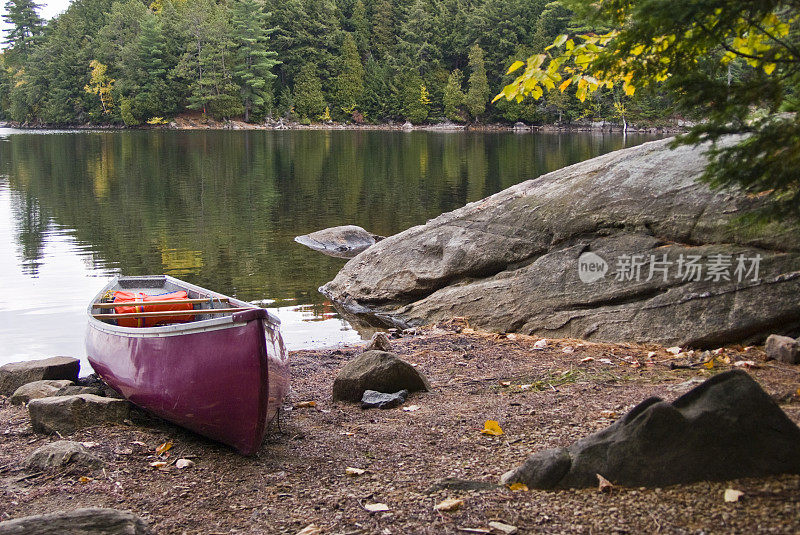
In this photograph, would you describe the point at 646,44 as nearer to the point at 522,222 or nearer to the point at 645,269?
the point at 645,269

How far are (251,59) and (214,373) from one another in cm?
9948

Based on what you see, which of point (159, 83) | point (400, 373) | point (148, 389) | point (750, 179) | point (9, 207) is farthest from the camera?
point (159, 83)

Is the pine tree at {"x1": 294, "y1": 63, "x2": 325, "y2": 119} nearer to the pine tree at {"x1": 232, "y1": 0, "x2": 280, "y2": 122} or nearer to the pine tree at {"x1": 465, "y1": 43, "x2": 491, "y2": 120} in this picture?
the pine tree at {"x1": 232, "y1": 0, "x2": 280, "y2": 122}

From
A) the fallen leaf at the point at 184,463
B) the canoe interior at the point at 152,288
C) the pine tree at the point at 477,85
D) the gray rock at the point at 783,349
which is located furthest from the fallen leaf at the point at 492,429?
the pine tree at the point at 477,85

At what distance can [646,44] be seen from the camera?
4734 millimetres

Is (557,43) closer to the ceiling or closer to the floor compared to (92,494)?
closer to the ceiling

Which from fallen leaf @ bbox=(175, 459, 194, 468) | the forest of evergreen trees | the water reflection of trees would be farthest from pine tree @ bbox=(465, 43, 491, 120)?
fallen leaf @ bbox=(175, 459, 194, 468)

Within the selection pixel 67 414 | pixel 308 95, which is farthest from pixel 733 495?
pixel 308 95

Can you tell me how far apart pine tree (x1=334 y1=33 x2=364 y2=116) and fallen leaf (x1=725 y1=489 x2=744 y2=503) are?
107806mm

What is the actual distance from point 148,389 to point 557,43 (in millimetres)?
5240

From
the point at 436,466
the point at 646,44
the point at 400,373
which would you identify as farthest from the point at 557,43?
the point at 400,373

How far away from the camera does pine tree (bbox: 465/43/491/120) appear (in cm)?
10169

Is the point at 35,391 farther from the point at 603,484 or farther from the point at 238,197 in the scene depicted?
the point at 238,197

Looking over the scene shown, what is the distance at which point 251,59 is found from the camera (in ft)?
329
